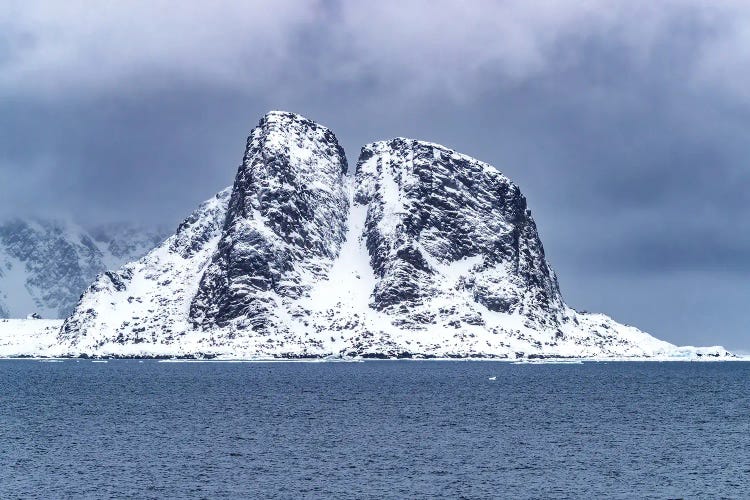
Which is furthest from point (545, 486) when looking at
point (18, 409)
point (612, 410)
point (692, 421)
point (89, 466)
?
point (18, 409)

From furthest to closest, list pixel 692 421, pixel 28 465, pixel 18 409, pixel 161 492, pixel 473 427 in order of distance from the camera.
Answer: pixel 18 409, pixel 692 421, pixel 473 427, pixel 28 465, pixel 161 492

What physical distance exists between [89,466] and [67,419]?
45921mm

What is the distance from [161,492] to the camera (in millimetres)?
81562

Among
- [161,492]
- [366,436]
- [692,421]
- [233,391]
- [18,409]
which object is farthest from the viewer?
[233,391]

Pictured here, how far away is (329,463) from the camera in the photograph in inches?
3853

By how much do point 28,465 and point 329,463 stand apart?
33.2 meters

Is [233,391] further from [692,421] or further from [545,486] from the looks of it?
[545,486]

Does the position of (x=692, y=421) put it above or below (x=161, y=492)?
above

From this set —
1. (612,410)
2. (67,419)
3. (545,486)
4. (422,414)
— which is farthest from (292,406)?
(545,486)

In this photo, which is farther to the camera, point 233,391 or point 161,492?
point 233,391

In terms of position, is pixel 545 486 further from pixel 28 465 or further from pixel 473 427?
pixel 28 465

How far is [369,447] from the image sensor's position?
10912 centimetres

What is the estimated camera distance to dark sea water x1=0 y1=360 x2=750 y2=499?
8488 cm

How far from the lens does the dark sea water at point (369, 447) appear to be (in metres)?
84.9
